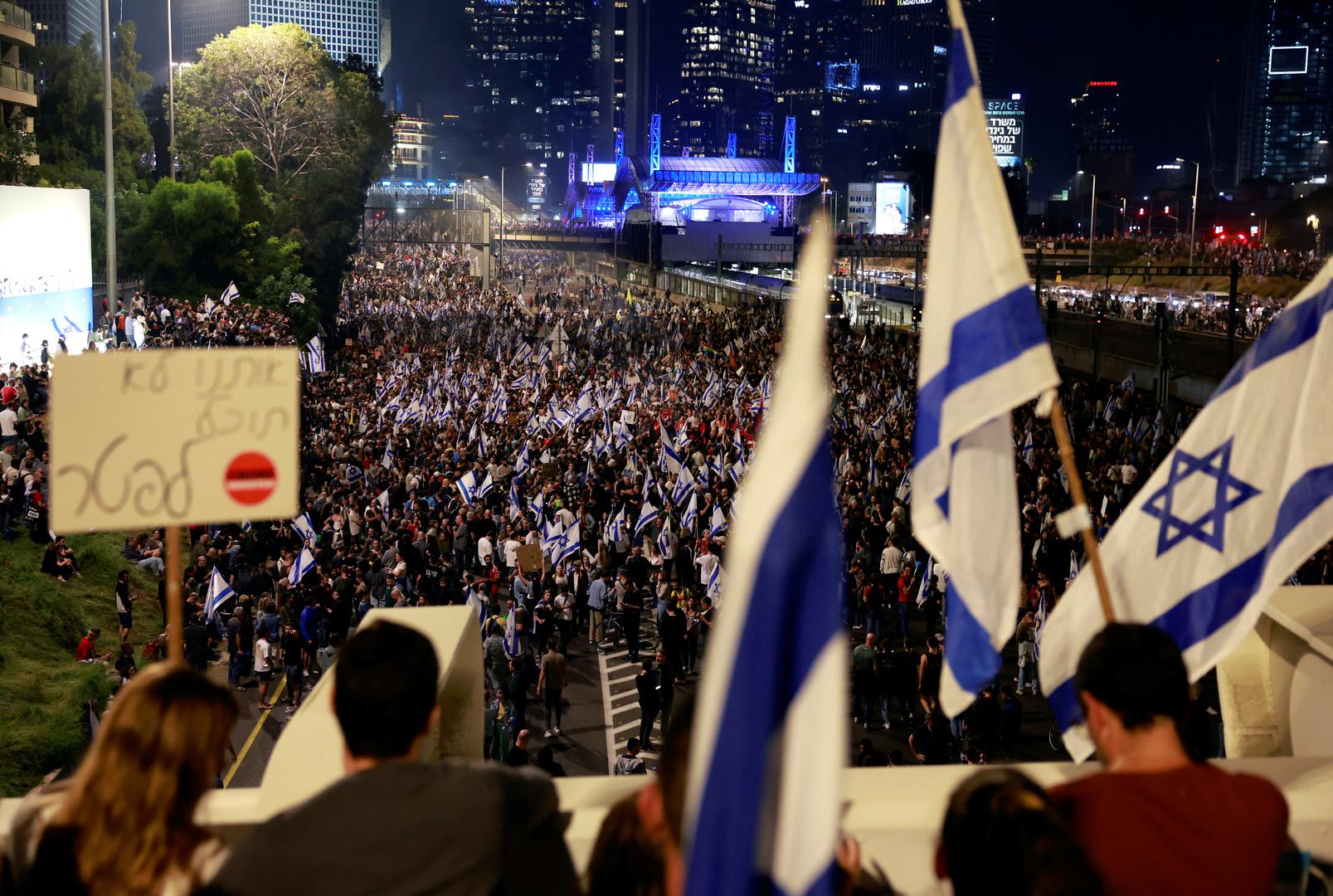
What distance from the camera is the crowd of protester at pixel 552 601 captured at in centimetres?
256

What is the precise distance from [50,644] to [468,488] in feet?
19.9

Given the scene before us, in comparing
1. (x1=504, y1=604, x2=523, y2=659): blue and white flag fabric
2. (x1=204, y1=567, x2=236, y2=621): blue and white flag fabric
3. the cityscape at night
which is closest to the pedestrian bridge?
the cityscape at night

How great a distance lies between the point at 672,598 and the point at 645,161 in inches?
6904

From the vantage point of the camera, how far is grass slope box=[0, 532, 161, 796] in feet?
46.6

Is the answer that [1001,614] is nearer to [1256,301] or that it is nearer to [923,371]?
[923,371]

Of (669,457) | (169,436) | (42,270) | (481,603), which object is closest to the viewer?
(169,436)

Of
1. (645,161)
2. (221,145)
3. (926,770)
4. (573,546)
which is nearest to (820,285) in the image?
(926,770)

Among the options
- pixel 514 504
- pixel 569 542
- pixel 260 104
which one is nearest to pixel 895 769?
pixel 569 542

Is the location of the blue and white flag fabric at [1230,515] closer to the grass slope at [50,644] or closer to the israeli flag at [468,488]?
the grass slope at [50,644]

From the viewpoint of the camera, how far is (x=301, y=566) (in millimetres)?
16609

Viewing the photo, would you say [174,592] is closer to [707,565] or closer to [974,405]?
[974,405]

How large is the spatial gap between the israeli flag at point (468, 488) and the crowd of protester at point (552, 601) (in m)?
0.05

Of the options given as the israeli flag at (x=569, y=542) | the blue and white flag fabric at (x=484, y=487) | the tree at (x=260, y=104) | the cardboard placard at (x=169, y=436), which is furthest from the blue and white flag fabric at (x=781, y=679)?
the tree at (x=260, y=104)

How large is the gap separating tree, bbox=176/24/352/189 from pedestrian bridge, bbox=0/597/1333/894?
189 feet
